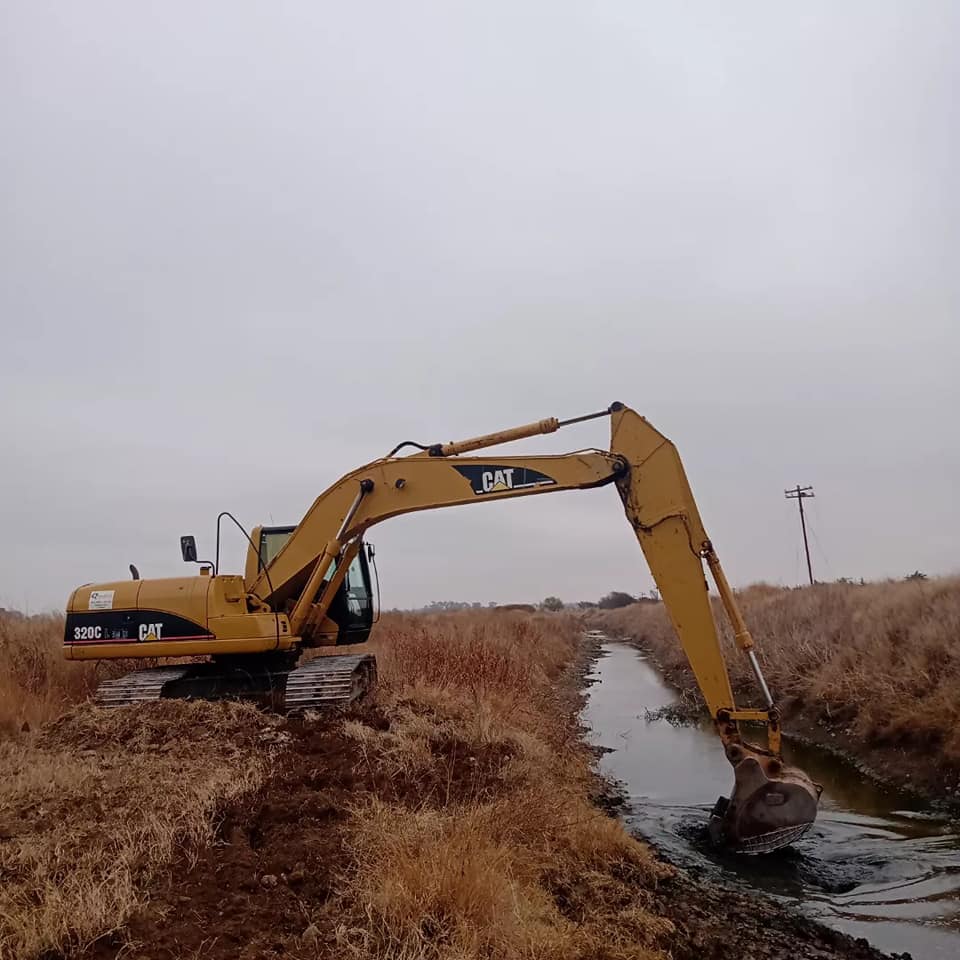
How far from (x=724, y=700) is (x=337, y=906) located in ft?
14.5

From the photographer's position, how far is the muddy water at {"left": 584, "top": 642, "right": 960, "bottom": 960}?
6336 millimetres

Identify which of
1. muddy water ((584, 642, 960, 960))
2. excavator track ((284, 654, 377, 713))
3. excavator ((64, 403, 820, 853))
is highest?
excavator ((64, 403, 820, 853))

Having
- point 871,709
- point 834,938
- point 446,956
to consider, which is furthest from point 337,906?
point 871,709

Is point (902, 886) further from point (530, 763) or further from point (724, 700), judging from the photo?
point (530, 763)

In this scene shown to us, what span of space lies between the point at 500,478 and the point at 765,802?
4.19 metres

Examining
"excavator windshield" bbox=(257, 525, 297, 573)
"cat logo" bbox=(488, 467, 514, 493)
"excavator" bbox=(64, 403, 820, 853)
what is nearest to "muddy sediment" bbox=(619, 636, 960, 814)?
"excavator" bbox=(64, 403, 820, 853)

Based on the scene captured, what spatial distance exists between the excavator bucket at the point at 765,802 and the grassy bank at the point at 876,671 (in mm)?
3614

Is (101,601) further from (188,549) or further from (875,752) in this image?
(875,752)

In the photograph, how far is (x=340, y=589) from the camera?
37.4ft

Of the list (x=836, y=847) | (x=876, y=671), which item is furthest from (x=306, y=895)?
(x=876, y=671)

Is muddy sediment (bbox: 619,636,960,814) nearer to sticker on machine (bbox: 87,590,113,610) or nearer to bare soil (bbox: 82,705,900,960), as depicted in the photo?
bare soil (bbox: 82,705,900,960)

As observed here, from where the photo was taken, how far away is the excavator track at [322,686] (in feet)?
32.5

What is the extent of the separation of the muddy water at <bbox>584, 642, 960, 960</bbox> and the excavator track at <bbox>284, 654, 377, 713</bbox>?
3.57 m

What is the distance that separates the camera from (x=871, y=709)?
1233cm
